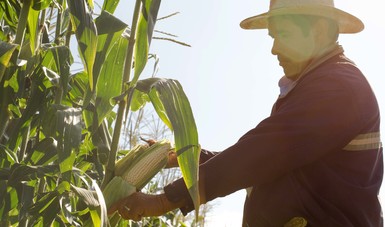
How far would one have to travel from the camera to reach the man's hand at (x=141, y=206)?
1846 millimetres

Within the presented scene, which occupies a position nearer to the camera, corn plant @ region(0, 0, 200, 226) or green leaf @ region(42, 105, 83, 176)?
corn plant @ region(0, 0, 200, 226)

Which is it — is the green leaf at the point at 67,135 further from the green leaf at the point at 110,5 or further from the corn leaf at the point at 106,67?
the green leaf at the point at 110,5

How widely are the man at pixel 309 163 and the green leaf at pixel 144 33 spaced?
322 mm

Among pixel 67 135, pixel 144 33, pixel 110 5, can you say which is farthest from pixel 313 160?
pixel 110 5

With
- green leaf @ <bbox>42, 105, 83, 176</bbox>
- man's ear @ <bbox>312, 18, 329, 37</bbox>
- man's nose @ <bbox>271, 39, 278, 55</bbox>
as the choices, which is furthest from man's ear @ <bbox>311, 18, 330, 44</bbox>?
green leaf @ <bbox>42, 105, 83, 176</bbox>

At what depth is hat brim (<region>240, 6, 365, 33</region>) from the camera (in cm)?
215

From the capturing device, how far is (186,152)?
5.80 feet

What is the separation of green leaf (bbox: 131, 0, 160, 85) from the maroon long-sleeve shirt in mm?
323

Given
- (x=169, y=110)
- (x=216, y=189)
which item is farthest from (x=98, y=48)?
(x=216, y=189)

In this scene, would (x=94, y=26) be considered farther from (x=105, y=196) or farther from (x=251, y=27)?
(x=251, y=27)

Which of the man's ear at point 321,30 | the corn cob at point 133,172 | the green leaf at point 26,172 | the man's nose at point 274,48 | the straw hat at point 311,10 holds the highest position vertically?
the straw hat at point 311,10

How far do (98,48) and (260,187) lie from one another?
0.61 meters

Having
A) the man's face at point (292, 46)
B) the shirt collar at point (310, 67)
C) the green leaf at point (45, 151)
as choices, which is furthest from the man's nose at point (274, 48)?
the green leaf at point (45, 151)

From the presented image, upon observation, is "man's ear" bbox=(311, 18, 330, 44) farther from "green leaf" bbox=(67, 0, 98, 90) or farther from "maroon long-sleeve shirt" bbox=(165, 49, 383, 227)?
"green leaf" bbox=(67, 0, 98, 90)
